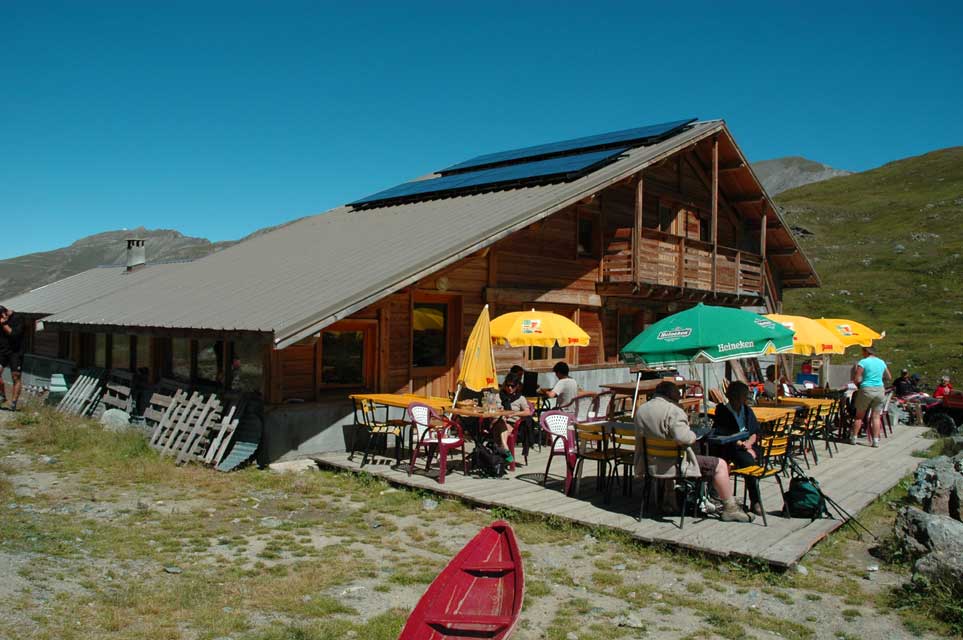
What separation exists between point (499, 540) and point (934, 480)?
5779 millimetres

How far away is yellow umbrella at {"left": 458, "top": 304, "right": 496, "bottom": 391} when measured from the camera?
1084 centimetres

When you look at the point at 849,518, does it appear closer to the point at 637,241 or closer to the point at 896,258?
the point at 637,241

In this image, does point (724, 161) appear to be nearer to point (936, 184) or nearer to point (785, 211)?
point (785, 211)

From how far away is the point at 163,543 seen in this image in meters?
7.55

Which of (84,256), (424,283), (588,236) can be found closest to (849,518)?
(424,283)

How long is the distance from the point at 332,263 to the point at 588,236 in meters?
6.61

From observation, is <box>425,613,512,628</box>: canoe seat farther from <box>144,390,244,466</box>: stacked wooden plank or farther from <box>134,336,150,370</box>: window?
<box>134,336,150,370</box>: window

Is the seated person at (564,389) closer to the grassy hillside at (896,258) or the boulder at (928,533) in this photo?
the boulder at (928,533)

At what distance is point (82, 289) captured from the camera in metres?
21.2

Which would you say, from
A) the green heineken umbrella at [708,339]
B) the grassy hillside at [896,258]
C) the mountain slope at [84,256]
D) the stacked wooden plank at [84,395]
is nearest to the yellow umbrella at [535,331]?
the green heineken umbrella at [708,339]

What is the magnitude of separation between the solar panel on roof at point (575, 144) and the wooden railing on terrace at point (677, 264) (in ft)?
8.84

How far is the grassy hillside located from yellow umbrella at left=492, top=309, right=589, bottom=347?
82.3 feet

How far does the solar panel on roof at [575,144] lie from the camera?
1902 cm

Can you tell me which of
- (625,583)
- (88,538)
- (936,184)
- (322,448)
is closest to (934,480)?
(625,583)
